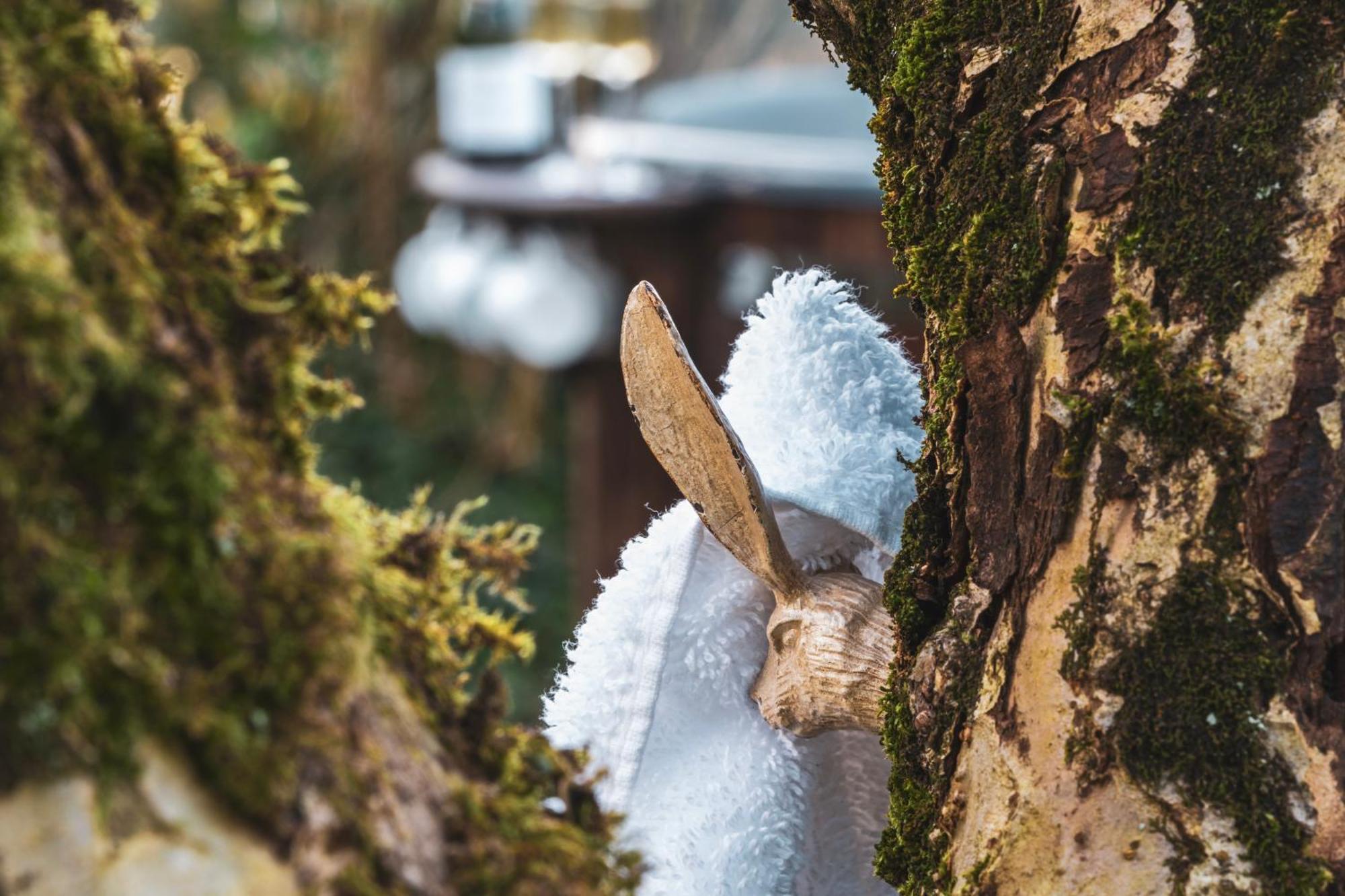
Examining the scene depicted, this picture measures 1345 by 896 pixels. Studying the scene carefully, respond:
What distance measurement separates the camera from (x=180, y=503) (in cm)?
27

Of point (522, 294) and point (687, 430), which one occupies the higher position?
point (522, 294)

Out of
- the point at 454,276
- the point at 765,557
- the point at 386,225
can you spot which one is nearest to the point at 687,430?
the point at 765,557

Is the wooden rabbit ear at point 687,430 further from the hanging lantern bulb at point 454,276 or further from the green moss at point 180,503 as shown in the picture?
the hanging lantern bulb at point 454,276

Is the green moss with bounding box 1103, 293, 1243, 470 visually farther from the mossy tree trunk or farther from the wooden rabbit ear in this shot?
the wooden rabbit ear

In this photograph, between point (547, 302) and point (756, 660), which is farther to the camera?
point (547, 302)

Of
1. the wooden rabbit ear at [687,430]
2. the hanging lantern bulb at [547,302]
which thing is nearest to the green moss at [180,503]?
the wooden rabbit ear at [687,430]

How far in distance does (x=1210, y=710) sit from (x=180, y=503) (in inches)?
12.8

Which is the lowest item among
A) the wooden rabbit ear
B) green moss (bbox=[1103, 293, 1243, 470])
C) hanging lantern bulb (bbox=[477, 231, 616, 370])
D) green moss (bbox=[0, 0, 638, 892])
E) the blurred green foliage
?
green moss (bbox=[0, 0, 638, 892])

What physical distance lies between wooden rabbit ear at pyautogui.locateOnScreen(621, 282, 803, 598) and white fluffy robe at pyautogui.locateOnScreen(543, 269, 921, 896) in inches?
1.8

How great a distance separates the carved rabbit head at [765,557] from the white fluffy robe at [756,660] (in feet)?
0.08

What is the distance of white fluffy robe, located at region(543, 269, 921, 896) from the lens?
53 centimetres

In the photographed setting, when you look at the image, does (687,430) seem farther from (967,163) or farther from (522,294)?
(522,294)

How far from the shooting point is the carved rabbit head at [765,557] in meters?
0.48

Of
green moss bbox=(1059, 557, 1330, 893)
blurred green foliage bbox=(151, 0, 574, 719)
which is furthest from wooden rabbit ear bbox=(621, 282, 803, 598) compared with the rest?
blurred green foliage bbox=(151, 0, 574, 719)
